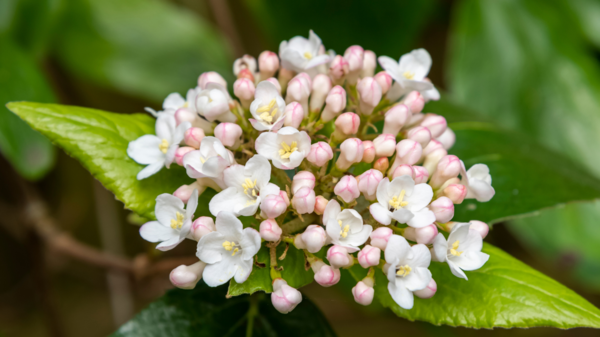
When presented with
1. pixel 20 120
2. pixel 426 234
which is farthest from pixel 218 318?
pixel 20 120

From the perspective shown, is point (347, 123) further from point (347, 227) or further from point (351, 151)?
point (347, 227)

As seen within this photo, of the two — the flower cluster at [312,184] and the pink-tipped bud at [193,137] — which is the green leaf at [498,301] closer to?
the flower cluster at [312,184]

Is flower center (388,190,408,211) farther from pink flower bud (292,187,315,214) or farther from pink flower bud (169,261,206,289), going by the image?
pink flower bud (169,261,206,289)

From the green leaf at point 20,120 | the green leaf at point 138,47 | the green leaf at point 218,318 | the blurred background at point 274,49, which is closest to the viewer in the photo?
the green leaf at point 218,318

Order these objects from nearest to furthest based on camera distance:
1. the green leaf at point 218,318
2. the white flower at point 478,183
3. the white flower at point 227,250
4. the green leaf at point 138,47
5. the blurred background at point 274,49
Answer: the white flower at point 227,250, the white flower at point 478,183, the green leaf at point 218,318, the blurred background at point 274,49, the green leaf at point 138,47

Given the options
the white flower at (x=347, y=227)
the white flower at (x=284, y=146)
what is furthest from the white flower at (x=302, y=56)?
the white flower at (x=347, y=227)

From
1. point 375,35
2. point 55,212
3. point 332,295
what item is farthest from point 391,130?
point 55,212
